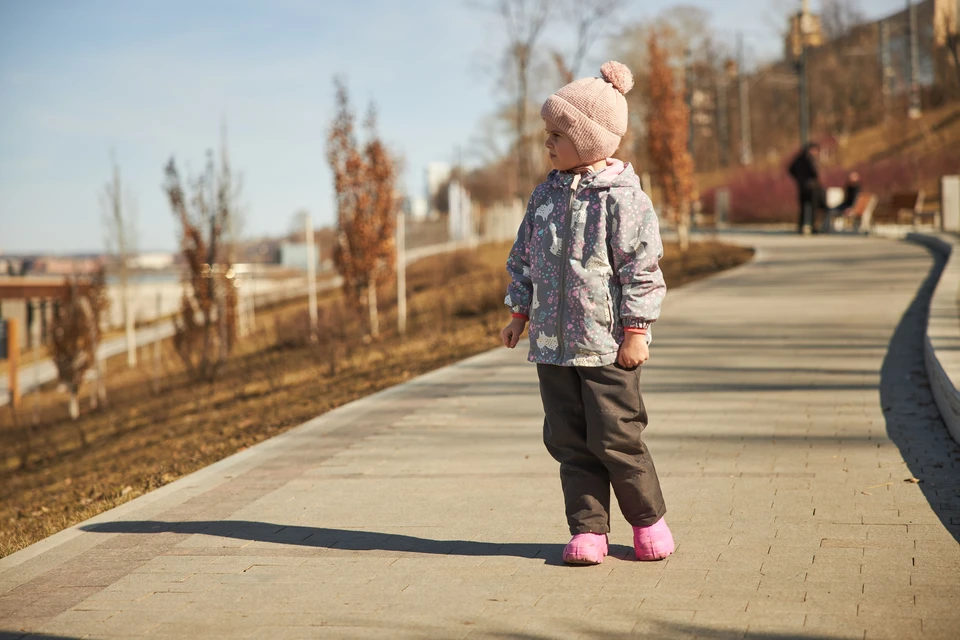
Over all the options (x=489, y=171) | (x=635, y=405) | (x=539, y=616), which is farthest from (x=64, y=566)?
(x=489, y=171)

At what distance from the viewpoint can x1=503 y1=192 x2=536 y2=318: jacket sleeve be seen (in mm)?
3811

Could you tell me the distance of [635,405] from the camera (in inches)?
144

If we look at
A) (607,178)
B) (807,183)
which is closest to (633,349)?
→ (607,178)

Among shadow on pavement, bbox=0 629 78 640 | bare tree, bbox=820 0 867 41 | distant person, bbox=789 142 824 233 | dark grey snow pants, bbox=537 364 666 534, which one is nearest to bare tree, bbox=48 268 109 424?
distant person, bbox=789 142 824 233

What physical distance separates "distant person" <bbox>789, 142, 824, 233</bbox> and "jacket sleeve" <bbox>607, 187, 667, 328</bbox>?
71.8 feet

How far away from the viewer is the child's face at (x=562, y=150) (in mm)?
3721

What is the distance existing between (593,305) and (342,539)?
147 cm

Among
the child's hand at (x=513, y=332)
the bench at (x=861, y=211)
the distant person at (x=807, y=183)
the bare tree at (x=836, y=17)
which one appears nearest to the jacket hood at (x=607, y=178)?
the child's hand at (x=513, y=332)

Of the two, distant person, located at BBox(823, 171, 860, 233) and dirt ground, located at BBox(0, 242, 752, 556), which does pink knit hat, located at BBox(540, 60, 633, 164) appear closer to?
dirt ground, located at BBox(0, 242, 752, 556)

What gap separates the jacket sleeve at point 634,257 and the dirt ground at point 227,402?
11.0ft

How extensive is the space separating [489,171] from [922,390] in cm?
8570

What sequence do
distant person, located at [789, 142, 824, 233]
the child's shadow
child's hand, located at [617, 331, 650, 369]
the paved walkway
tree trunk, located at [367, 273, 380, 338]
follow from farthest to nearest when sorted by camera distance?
distant person, located at [789, 142, 824, 233] → tree trunk, located at [367, 273, 380, 338] → the child's shadow → child's hand, located at [617, 331, 650, 369] → the paved walkway

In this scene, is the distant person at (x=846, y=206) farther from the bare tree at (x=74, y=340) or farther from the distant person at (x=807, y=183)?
the bare tree at (x=74, y=340)

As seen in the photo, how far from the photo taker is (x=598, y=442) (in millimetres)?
3600
